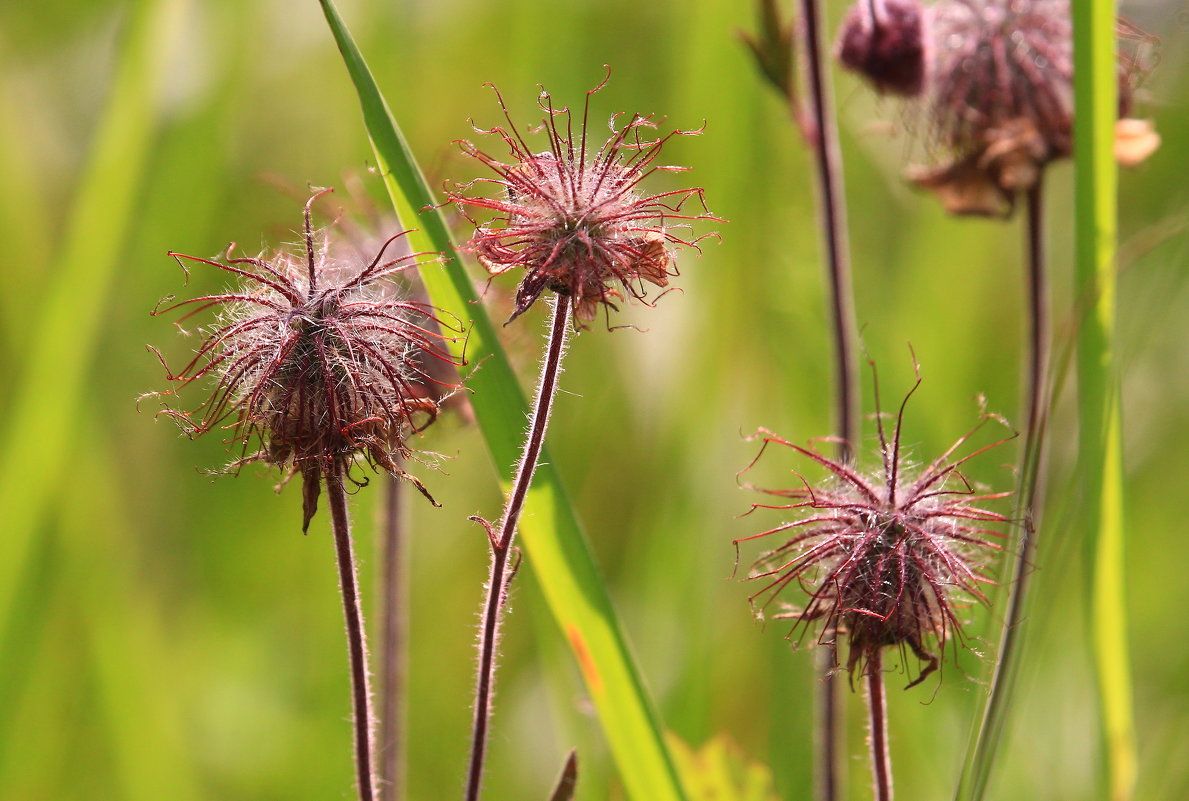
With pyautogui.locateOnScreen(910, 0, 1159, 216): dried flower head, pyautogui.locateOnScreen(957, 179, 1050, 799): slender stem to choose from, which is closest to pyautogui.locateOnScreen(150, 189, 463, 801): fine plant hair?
pyautogui.locateOnScreen(957, 179, 1050, 799): slender stem

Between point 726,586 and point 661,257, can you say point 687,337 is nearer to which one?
point 726,586

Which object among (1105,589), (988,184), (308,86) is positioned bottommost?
(1105,589)

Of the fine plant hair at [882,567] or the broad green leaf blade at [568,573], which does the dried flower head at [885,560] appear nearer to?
the fine plant hair at [882,567]

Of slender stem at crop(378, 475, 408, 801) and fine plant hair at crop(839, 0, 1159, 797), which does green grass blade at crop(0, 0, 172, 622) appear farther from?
fine plant hair at crop(839, 0, 1159, 797)

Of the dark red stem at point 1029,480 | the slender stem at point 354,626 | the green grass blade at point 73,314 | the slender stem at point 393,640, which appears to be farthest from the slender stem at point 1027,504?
the green grass blade at point 73,314

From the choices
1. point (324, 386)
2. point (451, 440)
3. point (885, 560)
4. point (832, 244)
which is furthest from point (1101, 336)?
point (451, 440)

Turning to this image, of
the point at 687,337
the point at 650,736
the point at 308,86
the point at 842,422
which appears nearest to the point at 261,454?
the point at 650,736

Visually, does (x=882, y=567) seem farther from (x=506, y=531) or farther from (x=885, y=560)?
(x=506, y=531)
